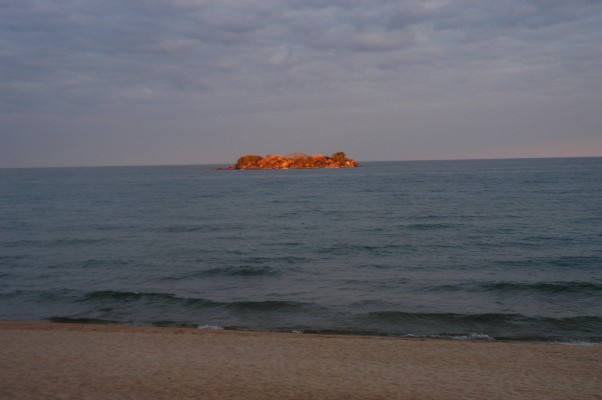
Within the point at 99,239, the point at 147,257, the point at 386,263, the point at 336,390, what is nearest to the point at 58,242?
the point at 99,239

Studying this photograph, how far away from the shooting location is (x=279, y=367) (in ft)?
34.8

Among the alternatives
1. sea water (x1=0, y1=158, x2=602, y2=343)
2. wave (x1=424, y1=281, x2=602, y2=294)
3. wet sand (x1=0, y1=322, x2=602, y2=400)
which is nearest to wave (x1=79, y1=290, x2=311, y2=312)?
sea water (x1=0, y1=158, x2=602, y2=343)

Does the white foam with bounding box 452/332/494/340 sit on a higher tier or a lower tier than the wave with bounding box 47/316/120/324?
lower

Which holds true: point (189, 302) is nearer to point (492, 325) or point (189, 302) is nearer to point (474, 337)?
point (474, 337)

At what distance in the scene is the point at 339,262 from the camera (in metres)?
23.8

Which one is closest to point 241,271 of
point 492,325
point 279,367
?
point 492,325

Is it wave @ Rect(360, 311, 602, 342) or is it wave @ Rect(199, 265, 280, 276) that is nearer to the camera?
wave @ Rect(360, 311, 602, 342)

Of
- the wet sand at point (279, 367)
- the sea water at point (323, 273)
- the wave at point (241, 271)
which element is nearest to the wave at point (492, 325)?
the sea water at point (323, 273)

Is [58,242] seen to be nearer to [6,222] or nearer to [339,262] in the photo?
[6,222]

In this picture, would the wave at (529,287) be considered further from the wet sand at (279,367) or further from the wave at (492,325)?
the wet sand at (279,367)

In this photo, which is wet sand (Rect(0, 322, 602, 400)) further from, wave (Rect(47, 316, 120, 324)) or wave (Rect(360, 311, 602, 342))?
wave (Rect(47, 316, 120, 324))

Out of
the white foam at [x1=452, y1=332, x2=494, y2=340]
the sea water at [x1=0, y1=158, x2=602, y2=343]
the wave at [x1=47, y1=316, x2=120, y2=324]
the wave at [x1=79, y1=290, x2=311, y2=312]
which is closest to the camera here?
the white foam at [x1=452, y1=332, x2=494, y2=340]

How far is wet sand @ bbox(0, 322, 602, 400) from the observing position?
902 cm

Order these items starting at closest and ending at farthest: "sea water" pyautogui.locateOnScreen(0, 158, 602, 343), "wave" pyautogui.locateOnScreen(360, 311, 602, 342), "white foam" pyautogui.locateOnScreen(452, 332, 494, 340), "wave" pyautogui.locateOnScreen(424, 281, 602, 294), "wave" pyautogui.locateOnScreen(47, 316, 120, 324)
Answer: "white foam" pyautogui.locateOnScreen(452, 332, 494, 340), "wave" pyautogui.locateOnScreen(360, 311, 602, 342), "sea water" pyautogui.locateOnScreen(0, 158, 602, 343), "wave" pyautogui.locateOnScreen(47, 316, 120, 324), "wave" pyautogui.locateOnScreen(424, 281, 602, 294)
